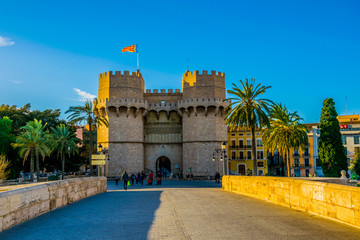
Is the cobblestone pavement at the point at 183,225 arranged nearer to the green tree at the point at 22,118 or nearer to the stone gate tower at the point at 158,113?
the stone gate tower at the point at 158,113

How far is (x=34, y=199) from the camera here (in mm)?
8039

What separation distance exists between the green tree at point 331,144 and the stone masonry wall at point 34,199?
29.3m

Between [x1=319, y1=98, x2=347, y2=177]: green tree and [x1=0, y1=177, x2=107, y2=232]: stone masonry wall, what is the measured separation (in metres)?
29.3

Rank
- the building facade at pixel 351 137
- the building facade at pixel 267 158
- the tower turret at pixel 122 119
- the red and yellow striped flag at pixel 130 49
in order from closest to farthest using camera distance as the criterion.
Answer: the tower turret at pixel 122 119, the red and yellow striped flag at pixel 130 49, the building facade at pixel 351 137, the building facade at pixel 267 158

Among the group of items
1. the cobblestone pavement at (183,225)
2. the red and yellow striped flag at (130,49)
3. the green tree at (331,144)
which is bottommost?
the cobblestone pavement at (183,225)

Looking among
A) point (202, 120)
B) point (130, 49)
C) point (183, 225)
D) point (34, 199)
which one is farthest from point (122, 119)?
point (183, 225)

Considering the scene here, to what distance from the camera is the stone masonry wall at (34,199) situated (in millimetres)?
6488

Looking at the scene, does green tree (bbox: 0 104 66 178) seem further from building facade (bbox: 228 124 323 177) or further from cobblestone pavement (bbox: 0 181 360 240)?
cobblestone pavement (bbox: 0 181 360 240)

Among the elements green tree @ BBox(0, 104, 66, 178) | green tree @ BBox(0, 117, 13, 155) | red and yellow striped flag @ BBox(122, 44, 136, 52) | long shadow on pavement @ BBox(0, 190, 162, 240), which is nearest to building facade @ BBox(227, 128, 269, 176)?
red and yellow striped flag @ BBox(122, 44, 136, 52)

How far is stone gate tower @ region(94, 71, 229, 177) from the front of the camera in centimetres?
3934

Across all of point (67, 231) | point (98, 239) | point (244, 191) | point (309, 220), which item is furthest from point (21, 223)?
point (244, 191)

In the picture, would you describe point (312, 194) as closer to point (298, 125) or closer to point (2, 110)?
point (298, 125)

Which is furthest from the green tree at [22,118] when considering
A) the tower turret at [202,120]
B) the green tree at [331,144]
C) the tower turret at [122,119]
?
the green tree at [331,144]

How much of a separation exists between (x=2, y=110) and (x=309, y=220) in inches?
1752
